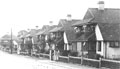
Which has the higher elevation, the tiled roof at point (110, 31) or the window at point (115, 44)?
the tiled roof at point (110, 31)

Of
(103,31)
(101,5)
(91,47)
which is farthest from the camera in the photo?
(101,5)

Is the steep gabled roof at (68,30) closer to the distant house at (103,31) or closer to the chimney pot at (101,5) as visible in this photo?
the distant house at (103,31)

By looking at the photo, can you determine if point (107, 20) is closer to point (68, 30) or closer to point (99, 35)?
point (99, 35)

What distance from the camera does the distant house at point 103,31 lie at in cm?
3550

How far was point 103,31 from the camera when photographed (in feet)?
118

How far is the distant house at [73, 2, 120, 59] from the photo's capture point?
35500mm

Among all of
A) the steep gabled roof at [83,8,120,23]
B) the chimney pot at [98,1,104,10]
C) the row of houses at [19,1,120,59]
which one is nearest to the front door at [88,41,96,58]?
the row of houses at [19,1,120,59]

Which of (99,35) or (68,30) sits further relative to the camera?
(68,30)

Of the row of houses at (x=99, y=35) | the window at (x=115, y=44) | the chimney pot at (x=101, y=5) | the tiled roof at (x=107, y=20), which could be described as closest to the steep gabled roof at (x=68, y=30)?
the row of houses at (x=99, y=35)

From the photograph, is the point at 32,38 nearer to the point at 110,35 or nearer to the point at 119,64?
the point at 110,35

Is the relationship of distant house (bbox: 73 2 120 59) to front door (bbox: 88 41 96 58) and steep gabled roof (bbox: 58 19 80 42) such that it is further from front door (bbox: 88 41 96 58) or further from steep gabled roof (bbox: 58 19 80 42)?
steep gabled roof (bbox: 58 19 80 42)

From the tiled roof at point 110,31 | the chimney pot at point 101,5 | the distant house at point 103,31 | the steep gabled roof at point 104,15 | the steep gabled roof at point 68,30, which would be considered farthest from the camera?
the steep gabled roof at point 68,30

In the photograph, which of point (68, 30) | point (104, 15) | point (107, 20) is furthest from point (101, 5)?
point (68, 30)

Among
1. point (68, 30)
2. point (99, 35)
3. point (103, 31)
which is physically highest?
point (68, 30)
